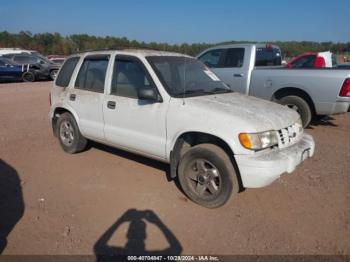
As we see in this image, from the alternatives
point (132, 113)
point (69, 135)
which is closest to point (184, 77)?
point (132, 113)

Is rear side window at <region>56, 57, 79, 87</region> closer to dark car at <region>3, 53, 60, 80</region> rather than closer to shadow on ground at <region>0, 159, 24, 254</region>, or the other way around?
shadow on ground at <region>0, 159, 24, 254</region>

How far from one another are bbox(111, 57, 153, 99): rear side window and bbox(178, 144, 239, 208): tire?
3.72ft

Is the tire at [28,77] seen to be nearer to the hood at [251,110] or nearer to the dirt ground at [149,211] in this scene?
the dirt ground at [149,211]

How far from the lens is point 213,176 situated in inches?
147

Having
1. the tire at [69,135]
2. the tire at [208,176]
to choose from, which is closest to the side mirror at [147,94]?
the tire at [208,176]

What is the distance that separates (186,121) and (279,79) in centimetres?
411

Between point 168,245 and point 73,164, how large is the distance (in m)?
2.67

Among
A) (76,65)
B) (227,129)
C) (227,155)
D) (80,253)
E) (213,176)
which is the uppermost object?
(76,65)

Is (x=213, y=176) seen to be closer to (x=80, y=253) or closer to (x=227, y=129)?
(x=227, y=129)

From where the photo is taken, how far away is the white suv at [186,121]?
3.49 meters

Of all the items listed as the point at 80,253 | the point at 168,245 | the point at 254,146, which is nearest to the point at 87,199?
the point at 80,253

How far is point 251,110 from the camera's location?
3830 millimetres

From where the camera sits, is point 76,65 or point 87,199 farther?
point 76,65

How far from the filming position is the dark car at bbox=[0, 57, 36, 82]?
1878cm
